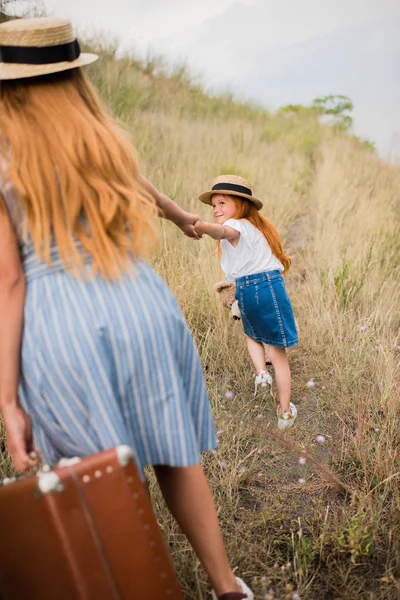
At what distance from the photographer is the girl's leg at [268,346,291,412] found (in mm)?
2869

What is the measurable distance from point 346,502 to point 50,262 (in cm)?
171

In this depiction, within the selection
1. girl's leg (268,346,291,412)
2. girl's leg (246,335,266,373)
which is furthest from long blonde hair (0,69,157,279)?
girl's leg (246,335,266,373)

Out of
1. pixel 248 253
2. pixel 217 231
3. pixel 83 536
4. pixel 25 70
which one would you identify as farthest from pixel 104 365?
pixel 248 253

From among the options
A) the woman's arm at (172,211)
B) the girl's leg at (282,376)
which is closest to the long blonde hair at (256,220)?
the girl's leg at (282,376)

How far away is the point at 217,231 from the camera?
8.07 ft

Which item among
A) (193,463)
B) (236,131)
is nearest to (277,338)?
(193,463)

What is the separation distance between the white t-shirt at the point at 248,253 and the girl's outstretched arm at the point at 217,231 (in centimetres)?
3

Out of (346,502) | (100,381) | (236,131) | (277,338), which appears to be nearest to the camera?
(100,381)

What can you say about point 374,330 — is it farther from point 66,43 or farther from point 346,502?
point 66,43

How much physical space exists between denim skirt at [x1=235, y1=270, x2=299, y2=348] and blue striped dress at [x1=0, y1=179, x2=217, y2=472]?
1.38 meters

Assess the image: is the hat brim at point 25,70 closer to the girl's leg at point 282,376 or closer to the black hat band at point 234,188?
the black hat band at point 234,188

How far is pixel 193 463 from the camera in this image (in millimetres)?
1464

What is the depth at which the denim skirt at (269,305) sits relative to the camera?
280 cm

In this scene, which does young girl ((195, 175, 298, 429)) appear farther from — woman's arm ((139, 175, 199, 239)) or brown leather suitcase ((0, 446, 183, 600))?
brown leather suitcase ((0, 446, 183, 600))
